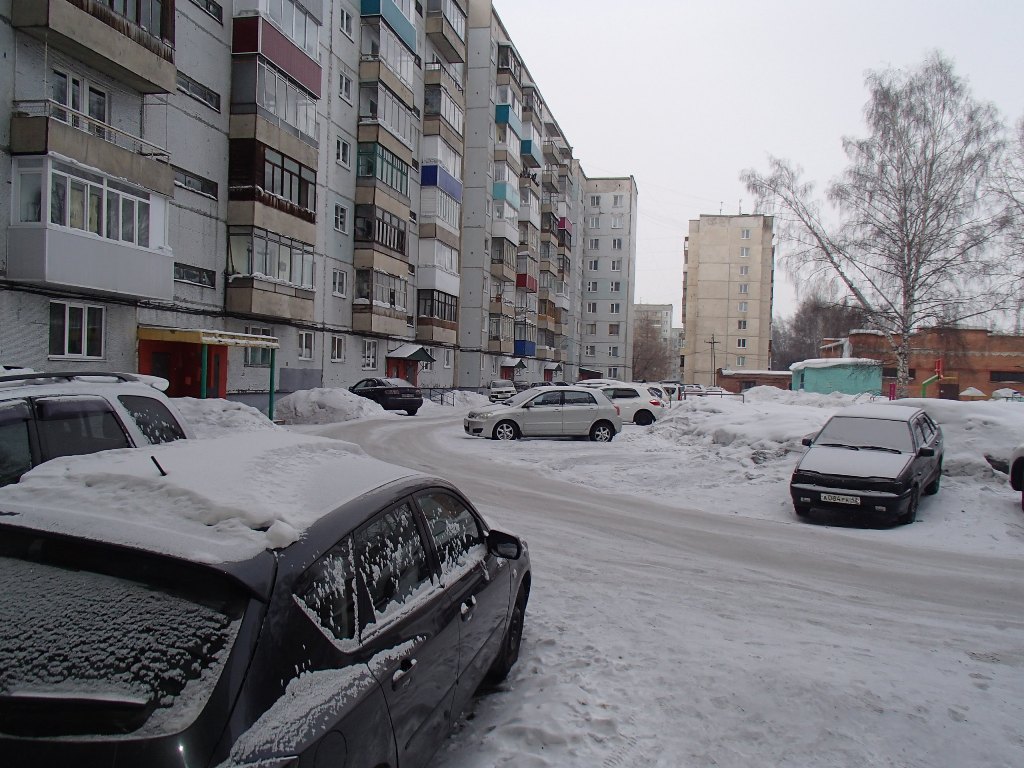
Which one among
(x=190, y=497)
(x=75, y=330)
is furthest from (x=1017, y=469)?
(x=75, y=330)

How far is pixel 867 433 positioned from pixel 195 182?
20.3 meters

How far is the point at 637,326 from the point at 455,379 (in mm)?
73365

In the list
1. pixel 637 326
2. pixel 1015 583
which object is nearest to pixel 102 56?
pixel 1015 583

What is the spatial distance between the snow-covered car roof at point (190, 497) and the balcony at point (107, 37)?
1726 cm

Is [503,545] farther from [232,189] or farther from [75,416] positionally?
[232,189]

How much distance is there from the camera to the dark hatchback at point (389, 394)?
2902 centimetres

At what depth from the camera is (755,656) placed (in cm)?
464

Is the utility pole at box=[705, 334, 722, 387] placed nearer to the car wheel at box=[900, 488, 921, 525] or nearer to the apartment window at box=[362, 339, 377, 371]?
the apartment window at box=[362, 339, 377, 371]

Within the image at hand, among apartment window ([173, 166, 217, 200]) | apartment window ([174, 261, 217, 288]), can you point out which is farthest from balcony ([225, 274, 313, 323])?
apartment window ([173, 166, 217, 200])

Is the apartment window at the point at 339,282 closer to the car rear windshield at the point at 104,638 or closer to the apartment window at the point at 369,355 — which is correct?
the apartment window at the point at 369,355

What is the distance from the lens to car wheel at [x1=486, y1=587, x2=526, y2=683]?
13.2 ft

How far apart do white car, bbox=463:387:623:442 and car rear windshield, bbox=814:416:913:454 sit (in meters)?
8.34

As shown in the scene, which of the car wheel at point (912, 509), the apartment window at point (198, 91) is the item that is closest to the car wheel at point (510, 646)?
the car wheel at point (912, 509)

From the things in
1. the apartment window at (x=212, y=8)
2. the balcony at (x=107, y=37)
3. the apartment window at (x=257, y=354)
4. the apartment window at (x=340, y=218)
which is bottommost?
the apartment window at (x=257, y=354)
